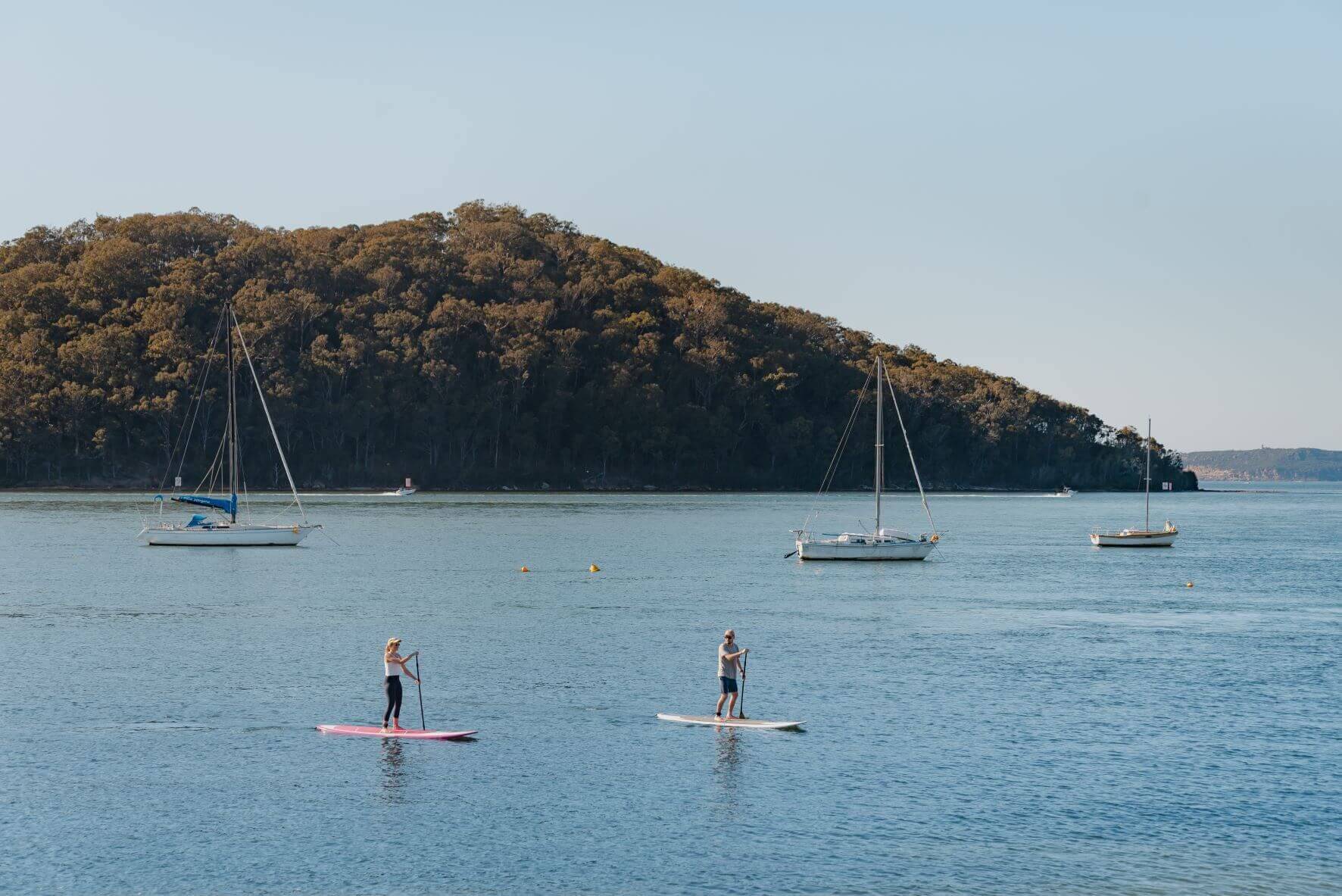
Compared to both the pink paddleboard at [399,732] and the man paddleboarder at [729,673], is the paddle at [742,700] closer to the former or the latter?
the man paddleboarder at [729,673]

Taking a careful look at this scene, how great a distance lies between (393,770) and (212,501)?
81.7 metres

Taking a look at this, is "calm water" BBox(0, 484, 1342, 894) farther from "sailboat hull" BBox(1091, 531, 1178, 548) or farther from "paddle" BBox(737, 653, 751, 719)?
"sailboat hull" BBox(1091, 531, 1178, 548)

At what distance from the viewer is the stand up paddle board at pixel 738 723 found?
3712cm

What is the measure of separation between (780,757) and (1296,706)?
17.8m

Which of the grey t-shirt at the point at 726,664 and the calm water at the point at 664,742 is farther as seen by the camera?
the grey t-shirt at the point at 726,664

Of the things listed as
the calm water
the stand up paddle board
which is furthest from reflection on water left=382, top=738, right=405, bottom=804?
the stand up paddle board

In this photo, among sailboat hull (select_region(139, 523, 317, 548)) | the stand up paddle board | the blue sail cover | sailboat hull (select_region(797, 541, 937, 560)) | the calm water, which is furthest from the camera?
the blue sail cover

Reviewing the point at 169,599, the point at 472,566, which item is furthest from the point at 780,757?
the point at 472,566

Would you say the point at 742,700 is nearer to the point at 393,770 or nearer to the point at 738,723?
the point at 738,723

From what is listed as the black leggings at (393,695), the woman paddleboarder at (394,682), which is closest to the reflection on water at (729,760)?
the woman paddleboarder at (394,682)

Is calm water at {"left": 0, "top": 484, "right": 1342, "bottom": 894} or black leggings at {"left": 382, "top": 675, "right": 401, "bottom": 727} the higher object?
black leggings at {"left": 382, "top": 675, "right": 401, "bottom": 727}

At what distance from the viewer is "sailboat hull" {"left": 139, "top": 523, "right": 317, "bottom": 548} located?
104562 mm

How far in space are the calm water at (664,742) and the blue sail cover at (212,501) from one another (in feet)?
88.7

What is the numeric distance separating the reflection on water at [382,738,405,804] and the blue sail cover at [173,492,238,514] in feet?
247
